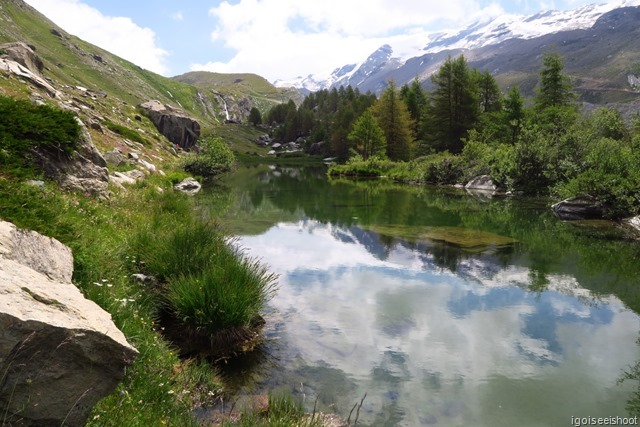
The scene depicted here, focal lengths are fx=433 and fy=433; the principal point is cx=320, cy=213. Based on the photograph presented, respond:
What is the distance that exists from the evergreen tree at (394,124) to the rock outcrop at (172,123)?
Answer: 37697mm

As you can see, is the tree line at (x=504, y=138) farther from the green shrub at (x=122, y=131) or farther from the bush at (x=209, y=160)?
the green shrub at (x=122, y=131)

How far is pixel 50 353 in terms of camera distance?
4273 millimetres

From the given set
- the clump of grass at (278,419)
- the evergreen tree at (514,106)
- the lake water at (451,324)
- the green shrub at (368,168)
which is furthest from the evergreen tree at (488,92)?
the clump of grass at (278,419)

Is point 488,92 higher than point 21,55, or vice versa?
point 21,55

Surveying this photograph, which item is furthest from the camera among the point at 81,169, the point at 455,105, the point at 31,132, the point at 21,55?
the point at 455,105

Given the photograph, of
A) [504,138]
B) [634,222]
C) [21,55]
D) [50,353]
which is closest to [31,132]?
→ [50,353]

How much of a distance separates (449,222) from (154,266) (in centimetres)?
2015

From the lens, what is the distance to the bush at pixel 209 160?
164 feet

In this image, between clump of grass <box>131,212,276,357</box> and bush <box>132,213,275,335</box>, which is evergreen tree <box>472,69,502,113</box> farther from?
clump of grass <box>131,212,276,357</box>

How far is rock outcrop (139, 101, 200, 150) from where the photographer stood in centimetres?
8034

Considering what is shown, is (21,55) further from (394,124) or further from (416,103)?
(416,103)

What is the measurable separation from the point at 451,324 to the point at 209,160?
143 ft

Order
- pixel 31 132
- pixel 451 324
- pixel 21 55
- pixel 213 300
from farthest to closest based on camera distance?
pixel 21 55
pixel 31 132
pixel 451 324
pixel 213 300

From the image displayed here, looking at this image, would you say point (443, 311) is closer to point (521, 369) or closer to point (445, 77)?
point (521, 369)
